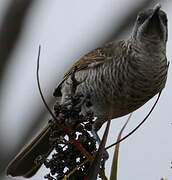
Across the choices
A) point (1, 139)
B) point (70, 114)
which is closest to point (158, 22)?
point (1, 139)

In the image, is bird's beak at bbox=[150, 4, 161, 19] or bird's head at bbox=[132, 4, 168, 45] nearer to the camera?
bird's beak at bbox=[150, 4, 161, 19]

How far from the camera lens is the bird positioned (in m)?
3.25

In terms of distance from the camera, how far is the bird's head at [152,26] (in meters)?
2.93

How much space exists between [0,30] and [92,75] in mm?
951

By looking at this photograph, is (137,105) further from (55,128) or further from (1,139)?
(55,128)

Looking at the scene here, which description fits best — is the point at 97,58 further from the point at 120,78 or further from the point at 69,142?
the point at 69,142

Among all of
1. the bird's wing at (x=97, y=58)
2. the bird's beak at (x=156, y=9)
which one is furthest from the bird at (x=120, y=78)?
the bird's beak at (x=156, y=9)

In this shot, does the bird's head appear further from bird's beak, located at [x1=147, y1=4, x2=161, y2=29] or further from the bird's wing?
the bird's wing

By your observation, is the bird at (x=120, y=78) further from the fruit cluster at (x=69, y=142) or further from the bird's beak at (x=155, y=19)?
the fruit cluster at (x=69, y=142)

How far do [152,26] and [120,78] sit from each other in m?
0.47

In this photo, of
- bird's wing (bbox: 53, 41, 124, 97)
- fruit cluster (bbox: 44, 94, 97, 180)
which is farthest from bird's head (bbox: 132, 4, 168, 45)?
fruit cluster (bbox: 44, 94, 97, 180)

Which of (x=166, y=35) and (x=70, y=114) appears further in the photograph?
(x=166, y=35)

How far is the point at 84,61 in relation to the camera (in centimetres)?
365

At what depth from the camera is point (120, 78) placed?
11.1ft
